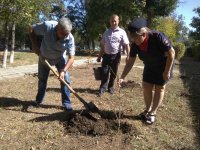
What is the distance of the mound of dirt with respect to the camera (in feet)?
17.1

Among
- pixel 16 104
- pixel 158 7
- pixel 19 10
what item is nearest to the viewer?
pixel 16 104

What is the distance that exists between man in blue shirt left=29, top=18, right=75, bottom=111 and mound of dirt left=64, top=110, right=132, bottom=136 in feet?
2.86

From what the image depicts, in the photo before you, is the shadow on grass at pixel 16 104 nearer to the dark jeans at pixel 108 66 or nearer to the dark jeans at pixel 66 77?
the dark jeans at pixel 66 77

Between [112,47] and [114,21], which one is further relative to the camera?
[112,47]

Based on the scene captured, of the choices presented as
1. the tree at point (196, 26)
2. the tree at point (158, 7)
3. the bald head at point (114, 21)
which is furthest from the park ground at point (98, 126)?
the tree at point (196, 26)

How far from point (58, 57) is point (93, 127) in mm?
1702

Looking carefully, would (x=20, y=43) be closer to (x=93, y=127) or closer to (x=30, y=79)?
(x=30, y=79)

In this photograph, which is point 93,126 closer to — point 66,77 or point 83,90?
point 66,77

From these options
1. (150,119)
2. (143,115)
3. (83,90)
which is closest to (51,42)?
(143,115)

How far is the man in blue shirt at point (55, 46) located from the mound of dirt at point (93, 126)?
2.86ft

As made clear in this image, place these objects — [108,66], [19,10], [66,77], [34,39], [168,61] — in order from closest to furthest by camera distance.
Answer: [168,61] < [34,39] < [66,77] < [108,66] < [19,10]

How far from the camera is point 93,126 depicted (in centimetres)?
525

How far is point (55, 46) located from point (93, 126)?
5.41ft

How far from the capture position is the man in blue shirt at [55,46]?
5.77 meters
